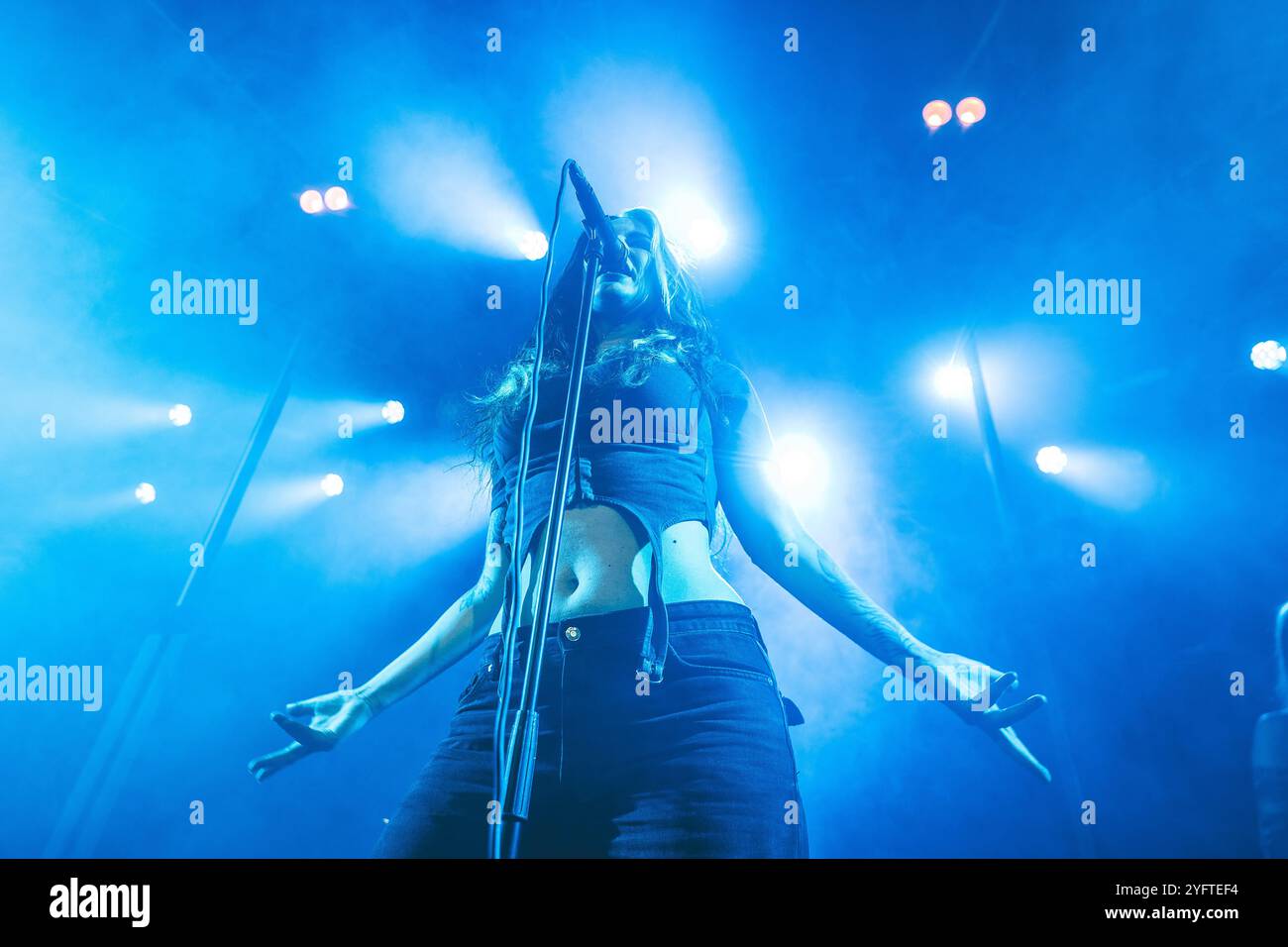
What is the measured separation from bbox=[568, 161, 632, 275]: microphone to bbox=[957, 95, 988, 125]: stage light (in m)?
1.26

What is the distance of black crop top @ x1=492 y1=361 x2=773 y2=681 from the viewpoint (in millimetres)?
1683

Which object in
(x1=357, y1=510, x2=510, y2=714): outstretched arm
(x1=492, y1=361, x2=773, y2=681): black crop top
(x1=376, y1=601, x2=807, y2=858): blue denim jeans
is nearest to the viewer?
(x1=376, y1=601, x2=807, y2=858): blue denim jeans

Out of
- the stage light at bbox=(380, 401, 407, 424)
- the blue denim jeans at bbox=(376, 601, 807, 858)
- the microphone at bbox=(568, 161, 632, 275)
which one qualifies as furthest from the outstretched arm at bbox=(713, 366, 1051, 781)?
the stage light at bbox=(380, 401, 407, 424)

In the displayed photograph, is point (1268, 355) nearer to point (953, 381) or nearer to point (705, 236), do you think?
point (953, 381)

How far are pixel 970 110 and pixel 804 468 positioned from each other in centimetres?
122

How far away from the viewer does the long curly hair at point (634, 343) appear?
6.21 feet

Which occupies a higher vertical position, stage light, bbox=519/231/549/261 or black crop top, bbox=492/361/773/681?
stage light, bbox=519/231/549/261

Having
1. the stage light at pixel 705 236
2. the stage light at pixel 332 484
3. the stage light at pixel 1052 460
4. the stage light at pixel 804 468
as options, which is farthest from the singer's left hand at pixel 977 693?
the stage light at pixel 332 484

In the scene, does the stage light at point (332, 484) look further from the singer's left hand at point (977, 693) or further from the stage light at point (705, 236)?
the singer's left hand at point (977, 693)

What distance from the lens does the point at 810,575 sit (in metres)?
1.79

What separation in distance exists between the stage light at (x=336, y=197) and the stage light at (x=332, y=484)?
82 centimetres

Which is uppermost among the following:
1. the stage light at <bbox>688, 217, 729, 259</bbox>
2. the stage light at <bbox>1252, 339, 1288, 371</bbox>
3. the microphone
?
the stage light at <bbox>688, 217, 729, 259</bbox>

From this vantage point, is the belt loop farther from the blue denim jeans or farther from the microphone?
the microphone
